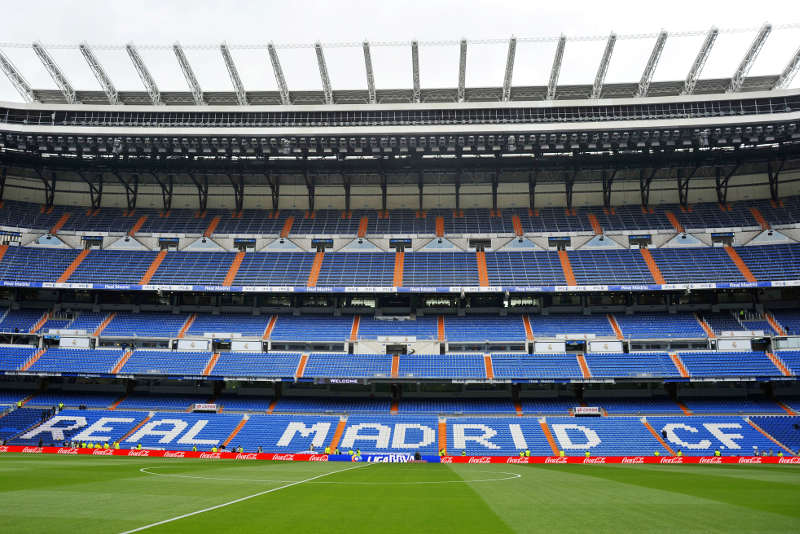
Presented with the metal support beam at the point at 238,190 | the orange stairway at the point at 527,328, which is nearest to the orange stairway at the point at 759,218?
the orange stairway at the point at 527,328

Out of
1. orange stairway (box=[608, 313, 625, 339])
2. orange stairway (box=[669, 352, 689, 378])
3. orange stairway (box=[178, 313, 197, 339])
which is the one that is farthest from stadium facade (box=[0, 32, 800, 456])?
orange stairway (box=[608, 313, 625, 339])

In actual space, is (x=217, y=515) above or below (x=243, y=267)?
Result: below

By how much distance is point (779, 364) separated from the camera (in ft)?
123

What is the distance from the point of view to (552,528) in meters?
8.80

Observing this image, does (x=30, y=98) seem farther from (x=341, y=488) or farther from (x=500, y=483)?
(x=500, y=483)

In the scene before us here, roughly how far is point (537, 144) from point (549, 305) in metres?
16.1

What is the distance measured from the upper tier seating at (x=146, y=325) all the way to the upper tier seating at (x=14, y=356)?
6.18 meters

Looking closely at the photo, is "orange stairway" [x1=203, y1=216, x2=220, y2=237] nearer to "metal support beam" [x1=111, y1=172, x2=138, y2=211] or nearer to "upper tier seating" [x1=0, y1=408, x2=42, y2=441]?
"metal support beam" [x1=111, y1=172, x2=138, y2=211]

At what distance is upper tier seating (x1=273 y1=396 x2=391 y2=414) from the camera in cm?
4050

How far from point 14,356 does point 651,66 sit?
211 ft

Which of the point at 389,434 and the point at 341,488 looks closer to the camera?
the point at 341,488

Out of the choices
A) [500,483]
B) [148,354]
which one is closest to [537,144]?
[500,483]

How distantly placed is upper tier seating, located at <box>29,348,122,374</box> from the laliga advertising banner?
24.9ft

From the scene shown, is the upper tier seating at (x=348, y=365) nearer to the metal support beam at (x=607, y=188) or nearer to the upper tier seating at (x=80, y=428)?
the upper tier seating at (x=80, y=428)
